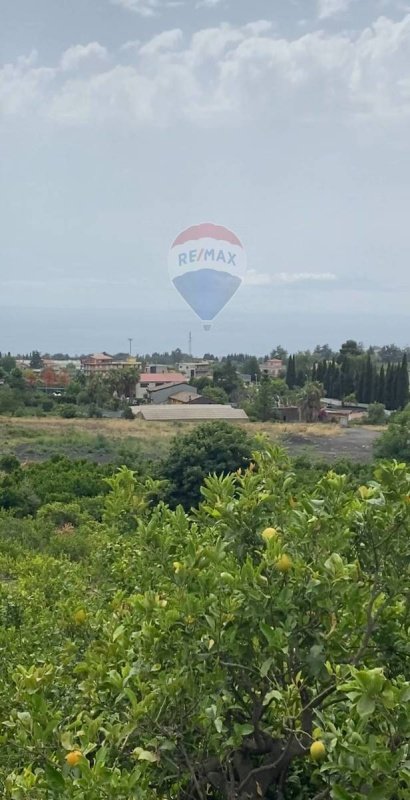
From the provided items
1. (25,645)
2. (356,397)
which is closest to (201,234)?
(25,645)

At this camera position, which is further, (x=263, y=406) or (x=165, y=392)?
(x=165, y=392)

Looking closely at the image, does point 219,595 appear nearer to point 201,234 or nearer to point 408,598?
point 408,598

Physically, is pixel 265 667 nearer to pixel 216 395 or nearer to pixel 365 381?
pixel 216 395

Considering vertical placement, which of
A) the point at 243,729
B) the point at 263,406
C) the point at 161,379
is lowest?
the point at 263,406

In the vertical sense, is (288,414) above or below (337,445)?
above

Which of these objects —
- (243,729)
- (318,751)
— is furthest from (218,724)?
(318,751)

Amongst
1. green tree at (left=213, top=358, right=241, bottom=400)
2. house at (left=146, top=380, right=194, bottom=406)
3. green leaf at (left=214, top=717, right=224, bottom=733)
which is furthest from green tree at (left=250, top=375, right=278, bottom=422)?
green leaf at (left=214, top=717, right=224, bottom=733)

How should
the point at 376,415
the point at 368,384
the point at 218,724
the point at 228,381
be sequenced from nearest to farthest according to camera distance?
the point at 218,724, the point at 376,415, the point at 368,384, the point at 228,381
